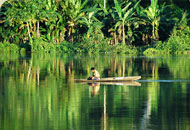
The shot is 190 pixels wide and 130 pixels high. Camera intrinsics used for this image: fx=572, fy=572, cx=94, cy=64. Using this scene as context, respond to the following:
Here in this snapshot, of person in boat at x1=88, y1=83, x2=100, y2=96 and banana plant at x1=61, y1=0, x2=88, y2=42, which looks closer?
person in boat at x1=88, y1=83, x2=100, y2=96

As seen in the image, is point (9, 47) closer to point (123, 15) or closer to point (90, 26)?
point (90, 26)

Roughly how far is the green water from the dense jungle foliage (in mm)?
27280

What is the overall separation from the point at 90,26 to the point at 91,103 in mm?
41635

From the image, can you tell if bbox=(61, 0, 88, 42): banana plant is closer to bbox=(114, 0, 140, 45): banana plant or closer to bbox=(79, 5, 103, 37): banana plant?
bbox=(79, 5, 103, 37): banana plant

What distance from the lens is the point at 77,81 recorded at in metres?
27.7

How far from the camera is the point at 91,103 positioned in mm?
19531

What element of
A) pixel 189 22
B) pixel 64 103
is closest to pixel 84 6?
pixel 189 22

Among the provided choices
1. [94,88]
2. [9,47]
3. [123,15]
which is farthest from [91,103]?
[9,47]

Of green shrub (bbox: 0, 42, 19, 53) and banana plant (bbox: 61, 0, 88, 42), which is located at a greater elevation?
banana plant (bbox: 61, 0, 88, 42)

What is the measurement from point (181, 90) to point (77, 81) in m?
5.83

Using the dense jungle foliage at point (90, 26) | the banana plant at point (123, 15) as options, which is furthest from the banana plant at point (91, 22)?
the banana plant at point (123, 15)

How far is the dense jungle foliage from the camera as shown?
196 ft

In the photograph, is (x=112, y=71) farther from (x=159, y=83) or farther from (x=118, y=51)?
(x=118, y=51)

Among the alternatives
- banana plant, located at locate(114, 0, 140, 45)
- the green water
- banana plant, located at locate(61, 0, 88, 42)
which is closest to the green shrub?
banana plant, located at locate(61, 0, 88, 42)
